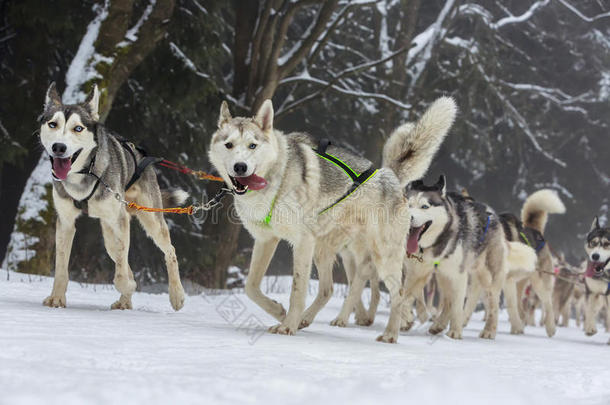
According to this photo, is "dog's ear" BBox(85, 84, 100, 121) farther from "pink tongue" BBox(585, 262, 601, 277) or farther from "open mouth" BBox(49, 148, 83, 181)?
"pink tongue" BBox(585, 262, 601, 277)

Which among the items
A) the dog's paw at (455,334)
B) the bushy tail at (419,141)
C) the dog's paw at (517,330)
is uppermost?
the bushy tail at (419,141)

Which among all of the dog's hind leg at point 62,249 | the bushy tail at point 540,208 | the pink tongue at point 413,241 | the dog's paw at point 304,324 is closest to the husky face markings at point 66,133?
the dog's hind leg at point 62,249

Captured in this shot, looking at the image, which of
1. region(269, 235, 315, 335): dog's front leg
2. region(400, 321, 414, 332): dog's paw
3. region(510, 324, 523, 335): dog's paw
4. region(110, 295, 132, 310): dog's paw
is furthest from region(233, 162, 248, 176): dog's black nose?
region(510, 324, 523, 335): dog's paw

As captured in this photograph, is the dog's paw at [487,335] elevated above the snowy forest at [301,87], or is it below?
below

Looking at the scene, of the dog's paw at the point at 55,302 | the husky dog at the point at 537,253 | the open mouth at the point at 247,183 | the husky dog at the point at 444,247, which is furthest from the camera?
the husky dog at the point at 537,253

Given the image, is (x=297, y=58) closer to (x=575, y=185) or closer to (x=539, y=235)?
(x=539, y=235)

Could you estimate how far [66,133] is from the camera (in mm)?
4164

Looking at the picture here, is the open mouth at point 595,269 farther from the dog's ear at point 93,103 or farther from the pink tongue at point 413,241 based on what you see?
the dog's ear at point 93,103

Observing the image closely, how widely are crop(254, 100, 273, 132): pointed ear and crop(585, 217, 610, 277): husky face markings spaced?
220 inches

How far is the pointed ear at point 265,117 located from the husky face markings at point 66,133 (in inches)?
44.6

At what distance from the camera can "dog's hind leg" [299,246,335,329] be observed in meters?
5.03

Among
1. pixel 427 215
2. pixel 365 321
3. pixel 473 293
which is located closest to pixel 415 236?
pixel 427 215

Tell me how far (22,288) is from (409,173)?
132 inches

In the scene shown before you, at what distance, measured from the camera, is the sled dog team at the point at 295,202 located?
416 centimetres
